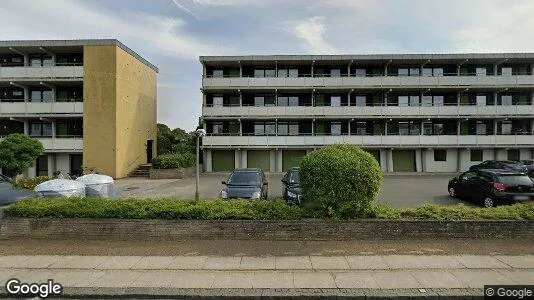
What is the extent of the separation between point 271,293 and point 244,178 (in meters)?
7.95

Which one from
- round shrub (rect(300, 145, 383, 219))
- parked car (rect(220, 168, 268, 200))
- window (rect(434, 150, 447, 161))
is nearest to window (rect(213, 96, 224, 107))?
parked car (rect(220, 168, 268, 200))

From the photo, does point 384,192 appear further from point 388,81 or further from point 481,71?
point 481,71

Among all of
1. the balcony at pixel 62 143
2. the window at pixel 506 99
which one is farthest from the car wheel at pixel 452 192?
the balcony at pixel 62 143

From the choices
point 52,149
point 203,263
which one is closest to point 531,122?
point 203,263

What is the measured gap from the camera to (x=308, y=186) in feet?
27.2

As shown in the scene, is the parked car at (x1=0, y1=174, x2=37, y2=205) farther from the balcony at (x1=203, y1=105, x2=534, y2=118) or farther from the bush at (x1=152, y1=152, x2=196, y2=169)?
the balcony at (x1=203, y1=105, x2=534, y2=118)

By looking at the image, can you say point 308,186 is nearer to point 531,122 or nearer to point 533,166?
point 533,166

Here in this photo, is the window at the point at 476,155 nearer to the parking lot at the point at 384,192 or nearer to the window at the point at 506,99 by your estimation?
the window at the point at 506,99

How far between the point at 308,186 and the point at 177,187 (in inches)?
533

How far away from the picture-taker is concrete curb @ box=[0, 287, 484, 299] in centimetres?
512

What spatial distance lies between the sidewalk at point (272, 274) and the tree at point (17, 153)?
1474 centimetres

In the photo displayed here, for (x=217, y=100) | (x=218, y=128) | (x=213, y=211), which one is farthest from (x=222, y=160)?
(x=213, y=211)

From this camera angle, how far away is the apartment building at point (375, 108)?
27.8 metres

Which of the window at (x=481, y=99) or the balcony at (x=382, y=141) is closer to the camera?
the balcony at (x=382, y=141)
